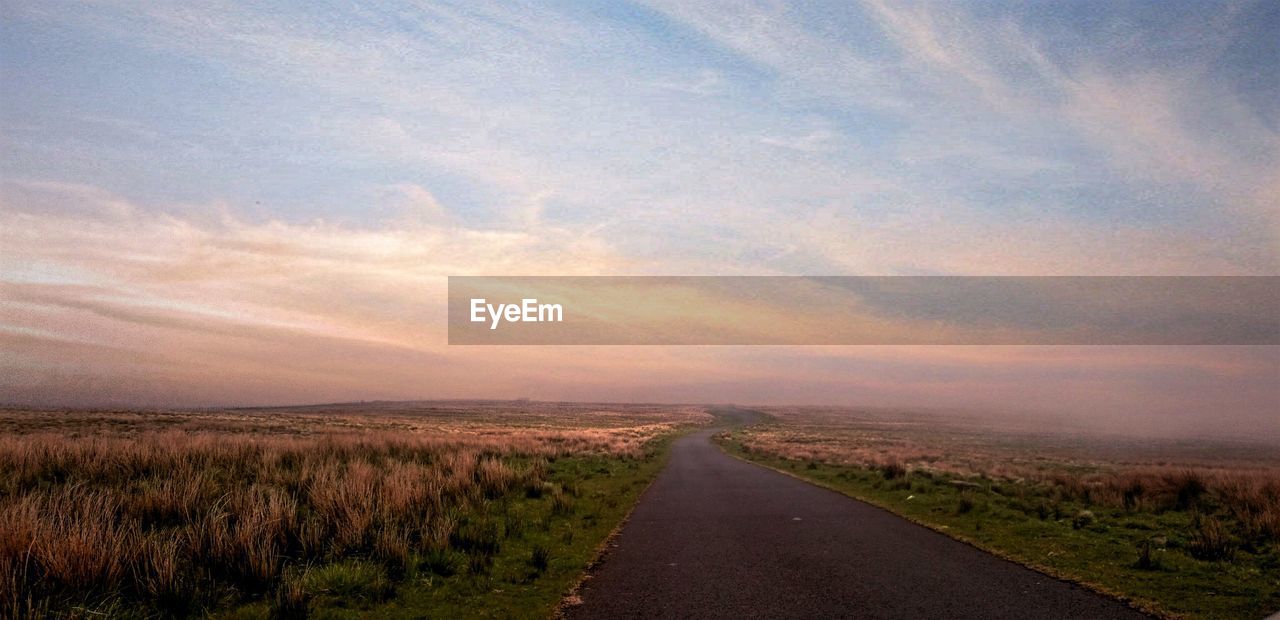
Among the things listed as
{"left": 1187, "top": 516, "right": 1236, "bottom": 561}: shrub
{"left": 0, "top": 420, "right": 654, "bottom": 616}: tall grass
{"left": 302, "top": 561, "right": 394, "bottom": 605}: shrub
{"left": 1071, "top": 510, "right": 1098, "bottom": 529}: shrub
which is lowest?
{"left": 1071, "top": 510, "right": 1098, "bottom": 529}: shrub

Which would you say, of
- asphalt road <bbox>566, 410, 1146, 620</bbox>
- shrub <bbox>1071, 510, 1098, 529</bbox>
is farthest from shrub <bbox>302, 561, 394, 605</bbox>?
shrub <bbox>1071, 510, 1098, 529</bbox>

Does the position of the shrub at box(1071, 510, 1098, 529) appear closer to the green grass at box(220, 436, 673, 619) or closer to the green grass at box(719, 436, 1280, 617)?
the green grass at box(719, 436, 1280, 617)

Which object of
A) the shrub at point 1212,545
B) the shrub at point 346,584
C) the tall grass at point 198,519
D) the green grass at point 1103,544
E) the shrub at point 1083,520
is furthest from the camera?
the shrub at point 1083,520

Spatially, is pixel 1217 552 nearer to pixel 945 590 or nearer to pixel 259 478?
pixel 945 590

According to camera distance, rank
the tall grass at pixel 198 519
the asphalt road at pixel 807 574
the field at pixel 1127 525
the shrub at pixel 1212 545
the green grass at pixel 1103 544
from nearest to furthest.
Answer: the tall grass at pixel 198 519 < the asphalt road at pixel 807 574 < the green grass at pixel 1103 544 < the field at pixel 1127 525 < the shrub at pixel 1212 545

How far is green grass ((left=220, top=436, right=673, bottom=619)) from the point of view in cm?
795

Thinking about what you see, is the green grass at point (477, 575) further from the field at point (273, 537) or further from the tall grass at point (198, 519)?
the tall grass at point (198, 519)

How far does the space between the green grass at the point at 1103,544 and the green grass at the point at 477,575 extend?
24.6 feet

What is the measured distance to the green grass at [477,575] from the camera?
7945 millimetres

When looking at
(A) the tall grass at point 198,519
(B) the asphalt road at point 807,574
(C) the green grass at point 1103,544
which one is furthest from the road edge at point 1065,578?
(A) the tall grass at point 198,519

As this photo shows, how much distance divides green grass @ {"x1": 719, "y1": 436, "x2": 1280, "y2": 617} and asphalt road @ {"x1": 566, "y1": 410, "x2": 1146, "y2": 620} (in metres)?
0.76

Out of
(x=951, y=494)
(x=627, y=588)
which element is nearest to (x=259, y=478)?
(x=627, y=588)

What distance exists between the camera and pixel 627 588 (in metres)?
8.98

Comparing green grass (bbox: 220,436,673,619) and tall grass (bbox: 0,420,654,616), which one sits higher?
tall grass (bbox: 0,420,654,616)
